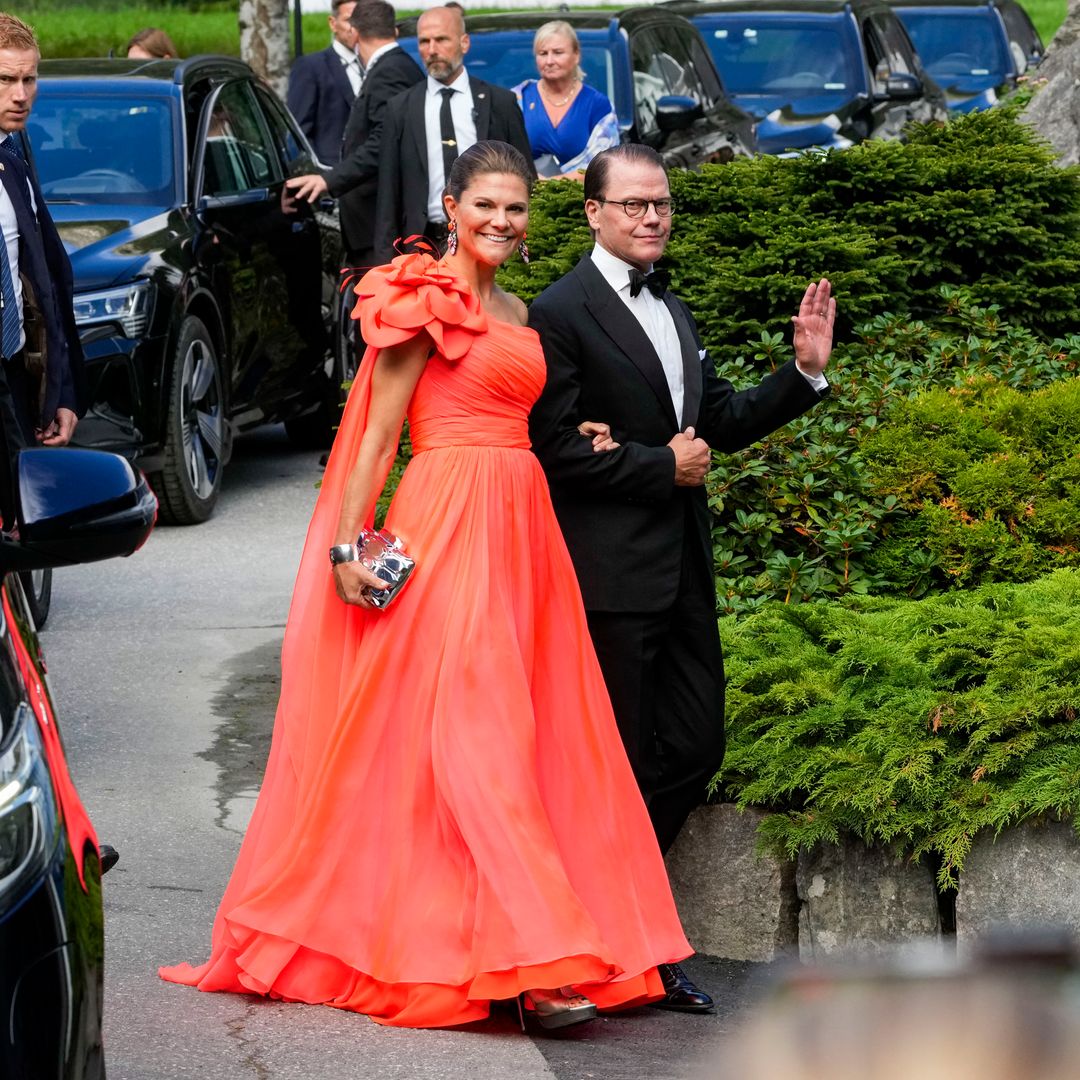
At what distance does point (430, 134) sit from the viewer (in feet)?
29.7

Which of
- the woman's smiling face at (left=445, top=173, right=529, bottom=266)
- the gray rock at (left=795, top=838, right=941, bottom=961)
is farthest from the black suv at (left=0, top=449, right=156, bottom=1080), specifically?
the gray rock at (left=795, top=838, right=941, bottom=961)

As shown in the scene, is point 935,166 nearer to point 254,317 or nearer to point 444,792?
point 254,317

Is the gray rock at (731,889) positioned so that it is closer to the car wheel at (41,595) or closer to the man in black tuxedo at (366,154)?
the car wheel at (41,595)

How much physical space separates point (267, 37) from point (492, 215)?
17.3 meters

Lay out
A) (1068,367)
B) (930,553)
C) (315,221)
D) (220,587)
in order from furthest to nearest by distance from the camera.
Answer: (315,221) < (220,587) < (1068,367) < (930,553)

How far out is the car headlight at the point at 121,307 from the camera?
8.85m

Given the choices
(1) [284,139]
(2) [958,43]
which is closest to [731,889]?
(1) [284,139]

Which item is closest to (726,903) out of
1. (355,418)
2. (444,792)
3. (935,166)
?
(444,792)

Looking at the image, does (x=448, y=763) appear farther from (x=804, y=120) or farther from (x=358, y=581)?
(x=804, y=120)

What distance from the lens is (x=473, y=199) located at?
4.43 meters

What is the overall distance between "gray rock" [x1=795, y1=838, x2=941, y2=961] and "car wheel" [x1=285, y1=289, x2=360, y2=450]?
558cm

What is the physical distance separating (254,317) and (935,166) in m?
3.84

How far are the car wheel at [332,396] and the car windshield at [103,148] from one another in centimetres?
122

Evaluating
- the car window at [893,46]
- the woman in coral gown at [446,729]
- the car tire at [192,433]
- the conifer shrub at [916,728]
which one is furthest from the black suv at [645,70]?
the woman in coral gown at [446,729]
